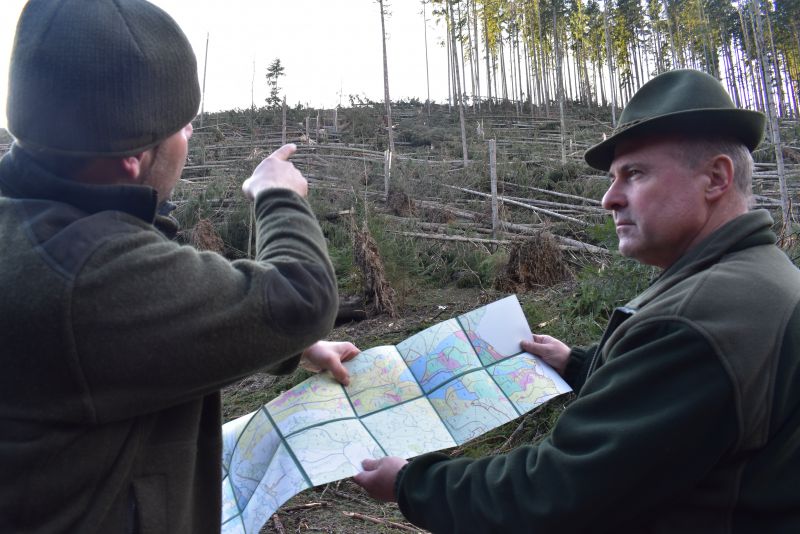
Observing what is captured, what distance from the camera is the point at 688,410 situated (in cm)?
116

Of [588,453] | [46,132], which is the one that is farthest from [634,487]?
[46,132]

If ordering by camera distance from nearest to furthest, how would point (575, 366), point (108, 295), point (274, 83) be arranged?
point (108, 295), point (575, 366), point (274, 83)

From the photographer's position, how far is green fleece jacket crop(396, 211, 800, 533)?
116 centimetres

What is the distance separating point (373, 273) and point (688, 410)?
5.43 metres

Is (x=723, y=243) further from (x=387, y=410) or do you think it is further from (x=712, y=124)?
(x=387, y=410)

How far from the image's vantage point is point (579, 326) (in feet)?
16.1

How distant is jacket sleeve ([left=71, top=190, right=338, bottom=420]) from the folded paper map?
600 mm

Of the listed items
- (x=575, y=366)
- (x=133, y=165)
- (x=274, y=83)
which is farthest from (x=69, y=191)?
(x=274, y=83)

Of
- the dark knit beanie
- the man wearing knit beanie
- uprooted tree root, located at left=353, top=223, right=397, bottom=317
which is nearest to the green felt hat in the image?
the man wearing knit beanie

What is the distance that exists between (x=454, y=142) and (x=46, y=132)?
2414 cm

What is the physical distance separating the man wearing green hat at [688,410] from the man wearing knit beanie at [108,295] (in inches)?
22.0

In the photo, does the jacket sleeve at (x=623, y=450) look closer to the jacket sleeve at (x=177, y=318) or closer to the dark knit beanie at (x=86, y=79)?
the jacket sleeve at (x=177, y=318)

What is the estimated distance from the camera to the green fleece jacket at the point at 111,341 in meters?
Result: 0.96

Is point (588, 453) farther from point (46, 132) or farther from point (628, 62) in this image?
point (628, 62)
